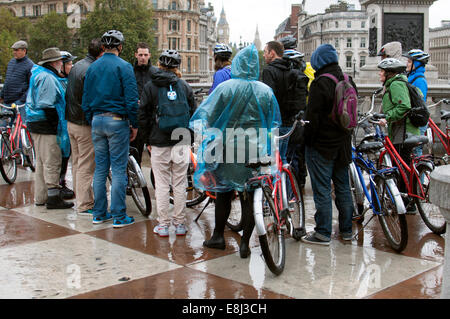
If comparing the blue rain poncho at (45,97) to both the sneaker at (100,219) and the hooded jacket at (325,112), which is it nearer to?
the sneaker at (100,219)

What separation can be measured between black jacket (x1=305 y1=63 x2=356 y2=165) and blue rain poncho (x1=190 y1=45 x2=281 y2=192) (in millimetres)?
553

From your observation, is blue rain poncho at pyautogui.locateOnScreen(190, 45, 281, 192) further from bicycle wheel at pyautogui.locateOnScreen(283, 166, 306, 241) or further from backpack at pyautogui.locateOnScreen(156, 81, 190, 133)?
bicycle wheel at pyautogui.locateOnScreen(283, 166, 306, 241)

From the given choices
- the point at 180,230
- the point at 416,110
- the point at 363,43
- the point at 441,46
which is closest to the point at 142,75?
the point at 180,230

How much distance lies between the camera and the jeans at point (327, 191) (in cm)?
614

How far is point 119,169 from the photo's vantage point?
6941mm

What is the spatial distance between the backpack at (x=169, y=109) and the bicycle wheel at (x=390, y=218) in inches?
92.1

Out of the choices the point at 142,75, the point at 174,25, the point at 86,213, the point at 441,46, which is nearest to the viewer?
the point at 86,213

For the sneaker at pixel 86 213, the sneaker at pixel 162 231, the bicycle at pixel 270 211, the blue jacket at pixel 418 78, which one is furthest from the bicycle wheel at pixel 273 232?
the blue jacket at pixel 418 78

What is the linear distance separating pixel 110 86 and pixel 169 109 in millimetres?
873

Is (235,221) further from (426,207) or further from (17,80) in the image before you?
(17,80)

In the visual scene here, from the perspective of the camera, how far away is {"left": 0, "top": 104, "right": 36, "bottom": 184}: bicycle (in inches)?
388

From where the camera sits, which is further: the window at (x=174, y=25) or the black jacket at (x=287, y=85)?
the window at (x=174, y=25)

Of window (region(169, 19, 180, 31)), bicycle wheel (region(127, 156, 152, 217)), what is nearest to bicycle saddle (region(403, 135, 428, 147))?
bicycle wheel (region(127, 156, 152, 217))

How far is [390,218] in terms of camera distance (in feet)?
20.1
